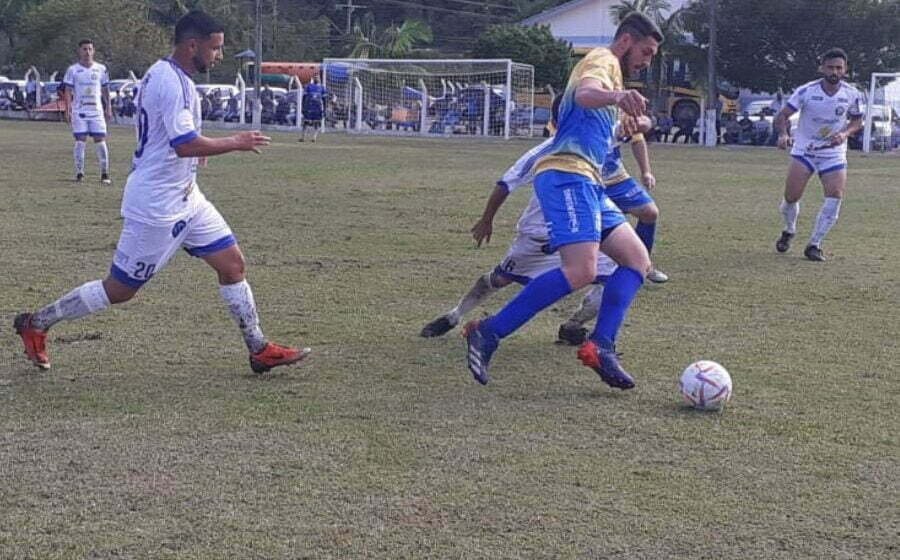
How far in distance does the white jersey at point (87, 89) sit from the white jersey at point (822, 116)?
10714 millimetres

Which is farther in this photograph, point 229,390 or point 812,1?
point 812,1

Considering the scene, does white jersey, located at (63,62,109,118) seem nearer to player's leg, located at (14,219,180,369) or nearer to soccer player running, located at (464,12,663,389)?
player's leg, located at (14,219,180,369)

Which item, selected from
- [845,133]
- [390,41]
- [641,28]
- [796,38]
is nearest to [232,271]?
[641,28]

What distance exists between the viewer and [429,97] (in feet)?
138

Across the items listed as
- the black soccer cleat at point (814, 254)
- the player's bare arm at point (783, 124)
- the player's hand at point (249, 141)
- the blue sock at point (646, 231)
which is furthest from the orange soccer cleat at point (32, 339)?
the player's bare arm at point (783, 124)

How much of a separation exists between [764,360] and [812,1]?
42.9 meters

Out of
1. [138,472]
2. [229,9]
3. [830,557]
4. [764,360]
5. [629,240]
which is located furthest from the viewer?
[229,9]

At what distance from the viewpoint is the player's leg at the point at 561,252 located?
636 cm

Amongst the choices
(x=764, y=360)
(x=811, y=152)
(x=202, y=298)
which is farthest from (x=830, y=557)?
(x=811, y=152)

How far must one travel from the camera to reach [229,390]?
6461 mm

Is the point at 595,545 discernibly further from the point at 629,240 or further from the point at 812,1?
the point at 812,1

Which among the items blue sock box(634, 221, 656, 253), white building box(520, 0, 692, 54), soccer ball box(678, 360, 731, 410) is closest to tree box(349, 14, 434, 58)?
white building box(520, 0, 692, 54)

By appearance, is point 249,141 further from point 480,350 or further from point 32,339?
point 32,339

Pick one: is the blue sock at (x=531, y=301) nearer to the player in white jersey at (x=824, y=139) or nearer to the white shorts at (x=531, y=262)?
the white shorts at (x=531, y=262)
